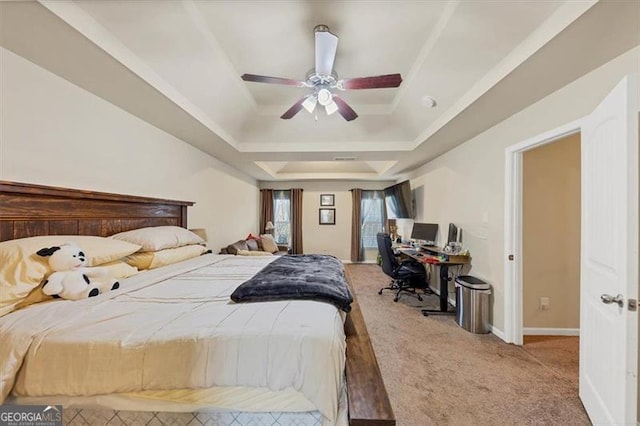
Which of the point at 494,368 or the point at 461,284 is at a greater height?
the point at 461,284

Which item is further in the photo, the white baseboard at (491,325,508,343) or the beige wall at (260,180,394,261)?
the beige wall at (260,180,394,261)

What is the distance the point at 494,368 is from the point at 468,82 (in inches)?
101

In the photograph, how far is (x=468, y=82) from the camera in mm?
2428

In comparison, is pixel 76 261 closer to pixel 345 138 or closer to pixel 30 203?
pixel 30 203

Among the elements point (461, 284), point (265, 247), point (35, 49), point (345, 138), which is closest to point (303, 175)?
point (265, 247)

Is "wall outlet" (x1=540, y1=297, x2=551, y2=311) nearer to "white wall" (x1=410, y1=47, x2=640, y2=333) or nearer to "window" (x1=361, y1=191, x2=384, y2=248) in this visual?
"white wall" (x1=410, y1=47, x2=640, y2=333)

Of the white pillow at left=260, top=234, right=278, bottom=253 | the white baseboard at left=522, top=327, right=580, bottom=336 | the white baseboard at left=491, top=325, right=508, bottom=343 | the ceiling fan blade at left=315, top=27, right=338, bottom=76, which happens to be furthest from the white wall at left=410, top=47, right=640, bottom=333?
the white pillow at left=260, top=234, right=278, bottom=253

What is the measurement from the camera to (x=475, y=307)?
9.77ft

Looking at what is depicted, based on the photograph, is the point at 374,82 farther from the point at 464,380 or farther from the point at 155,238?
the point at 464,380

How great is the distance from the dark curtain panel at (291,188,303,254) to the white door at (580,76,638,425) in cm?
598

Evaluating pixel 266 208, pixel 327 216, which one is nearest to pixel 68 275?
pixel 266 208

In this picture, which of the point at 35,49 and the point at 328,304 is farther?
the point at 35,49

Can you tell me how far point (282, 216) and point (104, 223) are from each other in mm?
5285

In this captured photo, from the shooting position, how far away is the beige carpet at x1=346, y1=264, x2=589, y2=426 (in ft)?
5.72
